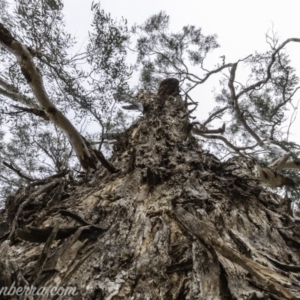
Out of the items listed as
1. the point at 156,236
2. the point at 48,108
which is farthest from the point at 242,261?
the point at 48,108

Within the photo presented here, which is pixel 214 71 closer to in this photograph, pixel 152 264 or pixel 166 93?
pixel 166 93

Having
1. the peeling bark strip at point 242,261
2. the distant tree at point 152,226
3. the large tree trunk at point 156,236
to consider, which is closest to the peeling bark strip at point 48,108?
the distant tree at point 152,226

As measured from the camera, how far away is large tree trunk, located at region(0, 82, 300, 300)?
2.83 feet

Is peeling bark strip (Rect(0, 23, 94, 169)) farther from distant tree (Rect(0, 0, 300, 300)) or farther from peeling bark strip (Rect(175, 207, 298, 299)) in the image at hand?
peeling bark strip (Rect(175, 207, 298, 299))

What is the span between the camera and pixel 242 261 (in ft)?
2.80

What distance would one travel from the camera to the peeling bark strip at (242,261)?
0.77 meters

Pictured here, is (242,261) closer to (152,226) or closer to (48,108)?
(152,226)

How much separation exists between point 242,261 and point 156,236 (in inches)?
13.9

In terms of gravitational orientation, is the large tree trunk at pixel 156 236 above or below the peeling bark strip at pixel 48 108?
below

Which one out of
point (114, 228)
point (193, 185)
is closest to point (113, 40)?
point (193, 185)

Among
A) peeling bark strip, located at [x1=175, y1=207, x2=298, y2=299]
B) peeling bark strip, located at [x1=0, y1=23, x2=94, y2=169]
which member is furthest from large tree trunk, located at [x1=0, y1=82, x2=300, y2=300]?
peeling bark strip, located at [x1=0, y1=23, x2=94, y2=169]

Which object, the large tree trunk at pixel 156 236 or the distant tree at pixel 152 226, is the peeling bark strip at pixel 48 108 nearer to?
the distant tree at pixel 152 226

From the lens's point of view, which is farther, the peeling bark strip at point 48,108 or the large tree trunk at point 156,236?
the peeling bark strip at point 48,108

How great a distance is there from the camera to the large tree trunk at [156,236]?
0.86 meters
